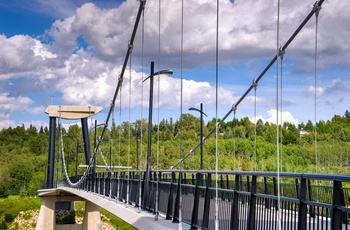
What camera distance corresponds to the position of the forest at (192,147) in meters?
33.0

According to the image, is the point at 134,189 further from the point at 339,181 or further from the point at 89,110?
the point at 89,110

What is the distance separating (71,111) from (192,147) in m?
12.5

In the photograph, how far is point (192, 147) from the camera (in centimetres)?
5866

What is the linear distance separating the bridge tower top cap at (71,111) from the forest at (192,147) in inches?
104

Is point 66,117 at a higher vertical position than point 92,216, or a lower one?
higher

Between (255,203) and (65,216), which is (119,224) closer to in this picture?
(65,216)

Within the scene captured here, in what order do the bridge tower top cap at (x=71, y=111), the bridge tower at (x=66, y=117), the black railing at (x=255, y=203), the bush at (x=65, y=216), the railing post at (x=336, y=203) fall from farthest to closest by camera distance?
the bush at (x=65, y=216)
the bridge tower top cap at (x=71, y=111)
the bridge tower at (x=66, y=117)
the black railing at (x=255, y=203)
the railing post at (x=336, y=203)

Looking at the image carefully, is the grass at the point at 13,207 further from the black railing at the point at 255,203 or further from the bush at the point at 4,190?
the black railing at the point at 255,203

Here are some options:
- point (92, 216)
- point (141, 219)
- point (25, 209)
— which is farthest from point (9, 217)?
point (141, 219)

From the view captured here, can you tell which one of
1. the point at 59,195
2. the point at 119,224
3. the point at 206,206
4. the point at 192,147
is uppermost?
the point at 192,147

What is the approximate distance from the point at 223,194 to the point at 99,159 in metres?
82.5

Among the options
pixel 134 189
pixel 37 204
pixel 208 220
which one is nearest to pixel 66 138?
pixel 37 204

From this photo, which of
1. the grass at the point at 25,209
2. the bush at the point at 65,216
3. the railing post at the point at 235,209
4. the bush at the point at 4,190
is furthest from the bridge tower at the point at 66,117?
the bush at the point at 4,190

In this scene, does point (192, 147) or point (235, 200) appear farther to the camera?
point (192, 147)
